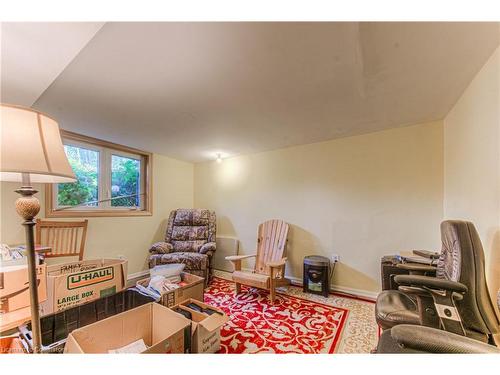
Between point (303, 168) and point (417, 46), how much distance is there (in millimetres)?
2019

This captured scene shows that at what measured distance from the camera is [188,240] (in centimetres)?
354

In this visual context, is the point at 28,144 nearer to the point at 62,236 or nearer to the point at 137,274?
the point at 62,236

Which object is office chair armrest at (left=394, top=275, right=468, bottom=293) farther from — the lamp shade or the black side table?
the lamp shade

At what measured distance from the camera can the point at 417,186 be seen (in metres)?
2.46

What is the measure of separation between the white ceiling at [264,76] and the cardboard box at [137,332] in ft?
5.27

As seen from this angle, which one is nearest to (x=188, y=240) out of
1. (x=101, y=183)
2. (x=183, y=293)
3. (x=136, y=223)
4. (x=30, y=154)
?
(x=136, y=223)

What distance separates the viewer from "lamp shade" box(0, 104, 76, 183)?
0.70m

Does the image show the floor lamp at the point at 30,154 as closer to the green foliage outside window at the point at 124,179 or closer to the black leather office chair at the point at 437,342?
the black leather office chair at the point at 437,342

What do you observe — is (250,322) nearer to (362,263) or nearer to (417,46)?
(362,263)

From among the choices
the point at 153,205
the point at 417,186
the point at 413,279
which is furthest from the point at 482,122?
the point at 153,205

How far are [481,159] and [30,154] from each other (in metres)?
2.60

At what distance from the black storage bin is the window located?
1.70 m

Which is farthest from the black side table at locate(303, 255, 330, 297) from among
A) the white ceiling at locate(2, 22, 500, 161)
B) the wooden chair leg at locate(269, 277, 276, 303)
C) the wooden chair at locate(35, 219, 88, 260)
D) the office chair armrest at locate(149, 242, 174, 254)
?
the wooden chair at locate(35, 219, 88, 260)

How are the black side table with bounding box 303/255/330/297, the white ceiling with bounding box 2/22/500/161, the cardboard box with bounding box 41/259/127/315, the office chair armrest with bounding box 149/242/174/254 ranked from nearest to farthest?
1. the white ceiling with bounding box 2/22/500/161
2. the cardboard box with bounding box 41/259/127/315
3. the black side table with bounding box 303/255/330/297
4. the office chair armrest with bounding box 149/242/174/254
